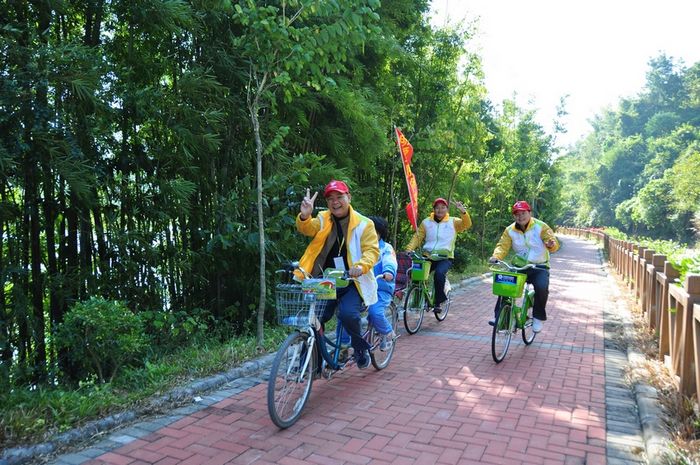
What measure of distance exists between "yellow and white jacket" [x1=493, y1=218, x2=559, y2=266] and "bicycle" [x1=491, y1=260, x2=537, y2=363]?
152 mm

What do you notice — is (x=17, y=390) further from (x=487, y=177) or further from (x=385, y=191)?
(x=487, y=177)

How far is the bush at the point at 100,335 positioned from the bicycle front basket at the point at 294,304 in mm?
1394

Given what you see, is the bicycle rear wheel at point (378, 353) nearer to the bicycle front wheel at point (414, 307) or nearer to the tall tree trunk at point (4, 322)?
the bicycle front wheel at point (414, 307)

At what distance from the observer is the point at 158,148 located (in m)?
5.31

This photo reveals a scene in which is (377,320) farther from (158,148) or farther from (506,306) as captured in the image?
(158,148)

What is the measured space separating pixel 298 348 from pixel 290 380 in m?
0.23

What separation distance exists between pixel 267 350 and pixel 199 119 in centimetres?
247

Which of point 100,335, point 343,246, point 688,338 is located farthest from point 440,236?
point 100,335

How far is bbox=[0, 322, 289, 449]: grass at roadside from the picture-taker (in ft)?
10.8

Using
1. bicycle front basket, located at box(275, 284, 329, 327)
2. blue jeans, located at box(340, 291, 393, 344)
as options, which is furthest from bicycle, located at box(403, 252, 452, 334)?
bicycle front basket, located at box(275, 284, 329, 327)

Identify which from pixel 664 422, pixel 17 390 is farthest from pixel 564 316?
pixel 17 390

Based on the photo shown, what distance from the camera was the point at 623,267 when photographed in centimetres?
1296

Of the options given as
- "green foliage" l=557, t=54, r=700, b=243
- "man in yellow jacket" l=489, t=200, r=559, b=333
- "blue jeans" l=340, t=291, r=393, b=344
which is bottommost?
"blue jeans" l=340, t=291, r=393, b=344

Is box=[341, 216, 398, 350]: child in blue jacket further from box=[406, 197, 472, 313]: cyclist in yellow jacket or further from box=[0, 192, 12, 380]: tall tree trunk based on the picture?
box=[0, 192, 12, 380]: tall tree trunk
